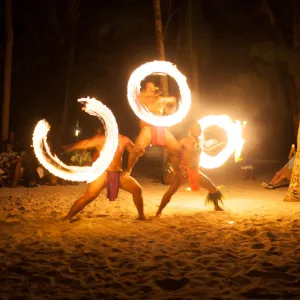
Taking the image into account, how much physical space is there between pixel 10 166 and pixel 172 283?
361 inches

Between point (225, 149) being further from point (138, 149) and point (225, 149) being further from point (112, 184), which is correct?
point (112, 184)

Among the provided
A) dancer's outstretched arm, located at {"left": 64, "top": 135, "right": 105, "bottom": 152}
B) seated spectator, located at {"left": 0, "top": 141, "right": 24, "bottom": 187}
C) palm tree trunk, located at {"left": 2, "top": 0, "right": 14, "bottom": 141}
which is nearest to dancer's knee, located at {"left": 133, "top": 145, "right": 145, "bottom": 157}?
dancer's outstretched arm, located at {"left": 64, "top": 135, "right": 105, "bottom": 152}

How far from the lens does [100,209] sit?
9.22 m

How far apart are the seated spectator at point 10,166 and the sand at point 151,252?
10.9 ft

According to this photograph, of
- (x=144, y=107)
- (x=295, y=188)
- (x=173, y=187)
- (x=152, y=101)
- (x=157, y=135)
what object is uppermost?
(x=152, y=101)

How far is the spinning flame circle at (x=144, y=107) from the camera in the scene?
25.3 feet

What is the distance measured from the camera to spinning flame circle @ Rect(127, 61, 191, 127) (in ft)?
25.3

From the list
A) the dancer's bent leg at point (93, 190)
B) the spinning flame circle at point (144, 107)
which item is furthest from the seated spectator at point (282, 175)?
the dancer's bent leg at point (93, 190)

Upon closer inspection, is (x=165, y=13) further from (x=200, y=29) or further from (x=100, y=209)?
(x=100, y=209)

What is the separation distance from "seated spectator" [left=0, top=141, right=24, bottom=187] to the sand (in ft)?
10.9

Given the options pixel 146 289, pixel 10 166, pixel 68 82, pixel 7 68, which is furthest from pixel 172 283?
pixel 68 82

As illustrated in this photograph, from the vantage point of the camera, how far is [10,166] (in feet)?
42.5

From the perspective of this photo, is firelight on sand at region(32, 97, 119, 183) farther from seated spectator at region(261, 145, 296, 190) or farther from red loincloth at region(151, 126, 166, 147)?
seated spectator at region(261, 145, 296, 190)

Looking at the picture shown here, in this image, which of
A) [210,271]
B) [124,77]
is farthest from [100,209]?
[124,77]
